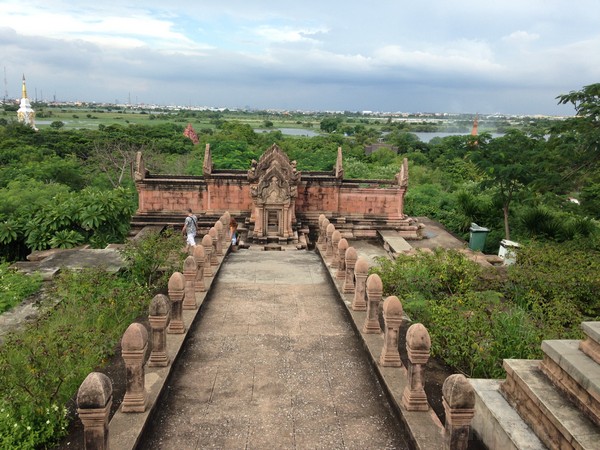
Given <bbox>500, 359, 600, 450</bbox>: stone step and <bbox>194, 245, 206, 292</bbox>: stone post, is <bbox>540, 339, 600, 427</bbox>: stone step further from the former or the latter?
<bbox>194, 245, 206, 292</bbox>: stone post

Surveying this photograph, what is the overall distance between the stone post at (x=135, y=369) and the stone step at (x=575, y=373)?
16.7 ft

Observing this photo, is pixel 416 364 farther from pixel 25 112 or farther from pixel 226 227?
pixel 25 112

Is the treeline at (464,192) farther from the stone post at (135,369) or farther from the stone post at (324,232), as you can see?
the stone post at (135,369)

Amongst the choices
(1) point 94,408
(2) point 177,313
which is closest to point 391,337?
(2) point 177,313

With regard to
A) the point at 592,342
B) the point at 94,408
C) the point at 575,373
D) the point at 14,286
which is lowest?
the point at 14,286

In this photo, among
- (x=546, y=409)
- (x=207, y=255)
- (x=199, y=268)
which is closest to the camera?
(x=546, y=409)

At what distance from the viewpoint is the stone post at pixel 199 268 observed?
10.7 meters

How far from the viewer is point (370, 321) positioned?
8.72m

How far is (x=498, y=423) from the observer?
5770 mm

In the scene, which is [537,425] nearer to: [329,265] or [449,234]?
[329,265]

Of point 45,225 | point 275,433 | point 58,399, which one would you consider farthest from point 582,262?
point 45,225

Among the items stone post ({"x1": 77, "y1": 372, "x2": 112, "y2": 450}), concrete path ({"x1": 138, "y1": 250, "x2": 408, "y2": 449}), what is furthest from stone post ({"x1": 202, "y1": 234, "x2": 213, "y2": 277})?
stone post ({"x1": 77, "y1": 372, "x2": 112, "y2": 450})

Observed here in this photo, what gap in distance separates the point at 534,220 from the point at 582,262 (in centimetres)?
851

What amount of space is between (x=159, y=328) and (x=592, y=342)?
579 cm
